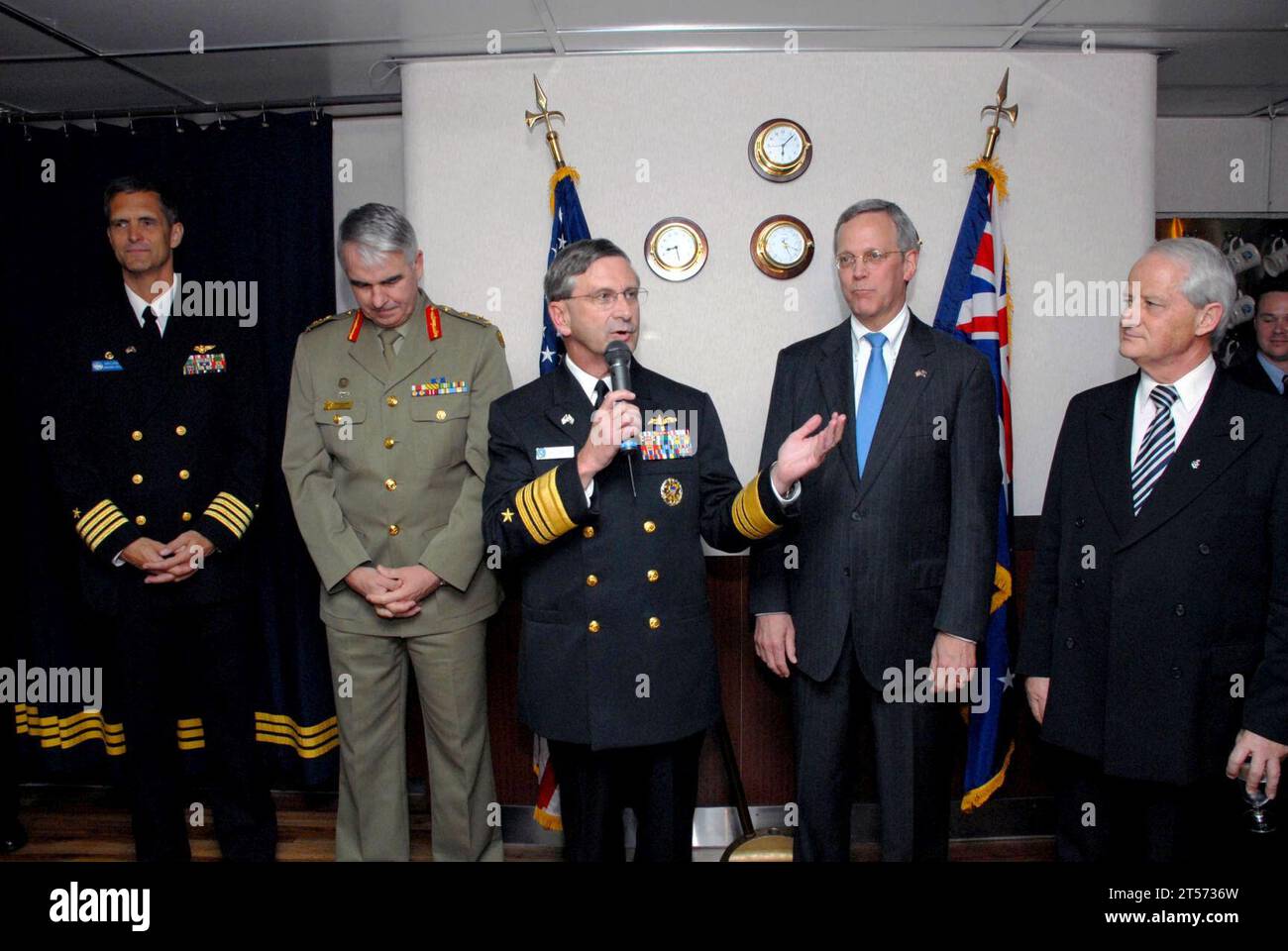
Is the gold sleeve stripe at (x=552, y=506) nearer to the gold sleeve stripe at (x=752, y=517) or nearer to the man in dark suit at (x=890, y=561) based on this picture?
the gold sleeve stripe at (x=752, y=517)

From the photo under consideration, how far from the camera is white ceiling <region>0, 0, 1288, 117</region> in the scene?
2.71m

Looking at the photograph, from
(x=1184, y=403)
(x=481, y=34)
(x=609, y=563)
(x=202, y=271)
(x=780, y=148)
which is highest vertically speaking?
(x=481, y=34)

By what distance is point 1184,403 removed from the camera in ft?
6.79

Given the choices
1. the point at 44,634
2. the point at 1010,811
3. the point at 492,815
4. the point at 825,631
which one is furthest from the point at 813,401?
the point at 44,634

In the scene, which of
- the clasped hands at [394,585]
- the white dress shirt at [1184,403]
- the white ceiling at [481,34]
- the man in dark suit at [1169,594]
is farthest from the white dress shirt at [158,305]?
the white dress shirt at [1184,403]

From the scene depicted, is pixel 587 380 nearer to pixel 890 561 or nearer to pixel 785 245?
pixel 890 561

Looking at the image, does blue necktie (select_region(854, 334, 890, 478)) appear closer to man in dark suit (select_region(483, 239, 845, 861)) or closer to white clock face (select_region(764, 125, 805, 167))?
man in dark suit (select_region(483, 239, 845, 861))

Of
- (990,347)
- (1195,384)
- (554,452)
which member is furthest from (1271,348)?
(554,452)

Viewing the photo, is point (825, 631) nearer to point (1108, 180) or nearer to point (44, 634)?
point (1108, 180)

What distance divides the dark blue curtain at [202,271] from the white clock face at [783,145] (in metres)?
1.66

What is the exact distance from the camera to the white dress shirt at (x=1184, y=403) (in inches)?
81.1

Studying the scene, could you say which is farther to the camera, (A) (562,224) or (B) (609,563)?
(A) (562,224)

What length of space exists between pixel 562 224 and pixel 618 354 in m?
1.23
